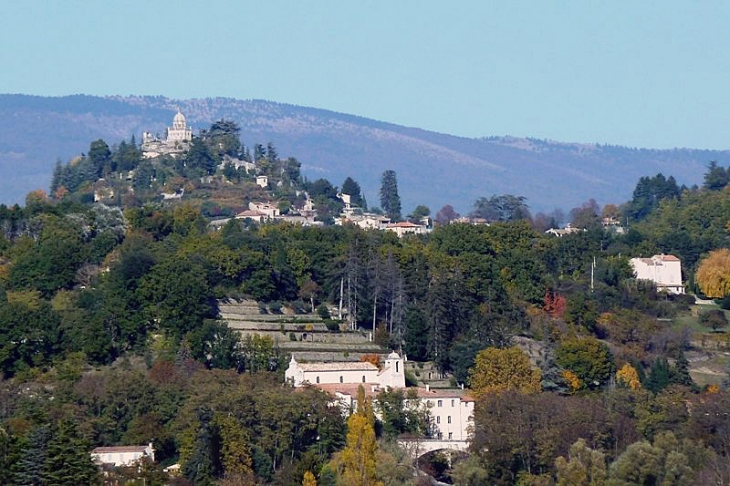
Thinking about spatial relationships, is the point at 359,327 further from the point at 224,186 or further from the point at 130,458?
the point at 224,186

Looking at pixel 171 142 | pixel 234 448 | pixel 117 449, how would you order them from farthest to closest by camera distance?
1. pixel 171 142
2. pixel 117 449
3. pixel 234 448

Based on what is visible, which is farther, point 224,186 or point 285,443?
point 224,186

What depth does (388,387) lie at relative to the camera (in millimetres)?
50344

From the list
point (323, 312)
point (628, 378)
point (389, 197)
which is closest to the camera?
point (628, 378)

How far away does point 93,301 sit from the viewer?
58469 millimetres

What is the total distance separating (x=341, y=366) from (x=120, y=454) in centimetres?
910

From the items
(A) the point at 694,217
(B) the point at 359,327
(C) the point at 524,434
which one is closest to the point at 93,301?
(B) the point at 359,327

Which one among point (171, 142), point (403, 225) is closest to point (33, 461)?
point (403, 225)

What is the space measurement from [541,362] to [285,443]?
43.3 ft

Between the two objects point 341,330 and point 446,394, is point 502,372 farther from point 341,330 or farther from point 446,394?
point 341,330

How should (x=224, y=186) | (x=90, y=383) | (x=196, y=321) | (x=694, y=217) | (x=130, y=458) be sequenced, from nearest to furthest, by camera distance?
(x=130, y=458)
(x=90, y=383)
(x=196, y=321)
(x=694, y=217)
(x=224, y=186)

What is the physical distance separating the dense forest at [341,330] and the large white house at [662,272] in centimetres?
67

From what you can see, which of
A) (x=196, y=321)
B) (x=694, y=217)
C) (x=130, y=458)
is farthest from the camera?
(x=694, y=217)

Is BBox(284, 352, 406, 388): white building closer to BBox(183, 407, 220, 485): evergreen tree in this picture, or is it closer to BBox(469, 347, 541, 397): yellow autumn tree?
BBox(469, 347, 541, 397): yellow autumn tree
